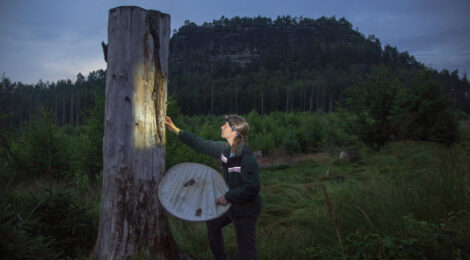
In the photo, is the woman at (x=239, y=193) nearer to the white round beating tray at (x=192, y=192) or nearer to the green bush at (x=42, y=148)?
the white round beating tray at (x=192, y=192)

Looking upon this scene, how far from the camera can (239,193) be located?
95.8 inches

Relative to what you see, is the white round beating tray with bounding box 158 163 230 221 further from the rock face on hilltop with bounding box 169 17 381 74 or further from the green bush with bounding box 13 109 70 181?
the rock face on hilltop with bounding box 169 17 381 74

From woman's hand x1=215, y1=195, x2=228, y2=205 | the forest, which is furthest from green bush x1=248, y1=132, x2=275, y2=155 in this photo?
woman's hand x1=215, y1=195, x2=228, y2=205

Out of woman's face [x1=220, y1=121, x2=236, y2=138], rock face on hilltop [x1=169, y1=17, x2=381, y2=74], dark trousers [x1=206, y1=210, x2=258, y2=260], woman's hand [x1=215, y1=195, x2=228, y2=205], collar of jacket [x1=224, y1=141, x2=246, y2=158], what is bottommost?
dark trousers [x1=206, y1=210, x2=258, y2=260]

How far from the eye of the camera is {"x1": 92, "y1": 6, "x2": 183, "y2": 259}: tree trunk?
105 inches

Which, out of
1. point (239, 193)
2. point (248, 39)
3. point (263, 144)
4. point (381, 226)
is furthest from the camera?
point (248, 39)

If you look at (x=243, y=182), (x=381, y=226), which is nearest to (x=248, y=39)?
(x=381, y=226)

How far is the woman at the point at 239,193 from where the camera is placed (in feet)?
8.08

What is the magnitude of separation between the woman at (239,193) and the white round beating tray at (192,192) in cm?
9

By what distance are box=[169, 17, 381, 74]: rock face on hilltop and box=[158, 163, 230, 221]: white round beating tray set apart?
345ft

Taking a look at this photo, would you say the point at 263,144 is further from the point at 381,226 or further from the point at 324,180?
the point at 381,226

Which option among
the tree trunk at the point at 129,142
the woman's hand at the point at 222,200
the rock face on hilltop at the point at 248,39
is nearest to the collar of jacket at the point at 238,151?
the woman's hand at the point at 222,200

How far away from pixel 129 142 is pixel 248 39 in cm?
12942

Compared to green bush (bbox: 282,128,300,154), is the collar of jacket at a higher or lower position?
higher
